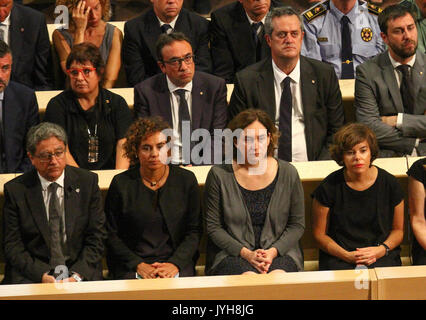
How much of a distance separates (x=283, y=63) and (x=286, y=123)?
0.23m

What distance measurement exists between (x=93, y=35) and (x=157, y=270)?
4.01ft

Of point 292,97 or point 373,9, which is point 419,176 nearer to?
point 292,97

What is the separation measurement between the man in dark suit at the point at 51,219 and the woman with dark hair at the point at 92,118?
368 mm

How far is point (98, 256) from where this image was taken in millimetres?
2441

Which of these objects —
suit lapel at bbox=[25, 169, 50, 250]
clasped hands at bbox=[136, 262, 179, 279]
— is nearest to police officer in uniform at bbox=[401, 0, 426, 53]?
clasped hands at bbox=[136, 262, 179, 279]

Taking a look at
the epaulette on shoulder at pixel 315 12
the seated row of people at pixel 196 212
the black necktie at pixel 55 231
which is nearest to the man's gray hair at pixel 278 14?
the epaulette on shoulder at pixel 315 12

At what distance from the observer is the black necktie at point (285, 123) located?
9.31 ft

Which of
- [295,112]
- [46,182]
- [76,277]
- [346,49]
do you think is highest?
[346,49]

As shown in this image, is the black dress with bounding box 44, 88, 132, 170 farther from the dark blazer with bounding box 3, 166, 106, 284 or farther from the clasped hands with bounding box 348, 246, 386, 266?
the clasped hands with bounding box 348, 246, 386, 266

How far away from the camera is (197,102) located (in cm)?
287

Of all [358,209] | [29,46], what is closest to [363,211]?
[358,209]

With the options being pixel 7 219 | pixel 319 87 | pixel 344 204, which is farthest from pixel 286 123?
pixel 7 219

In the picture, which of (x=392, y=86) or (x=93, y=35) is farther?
(x=93, y=35)
